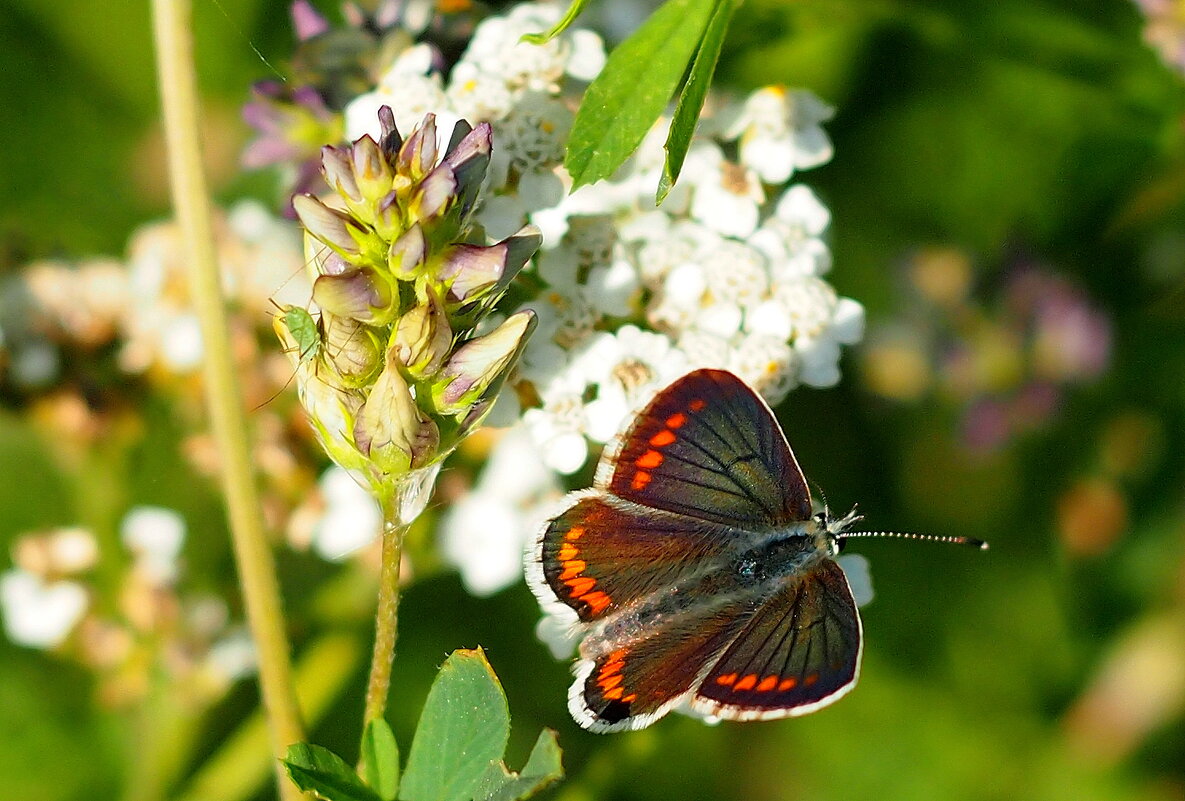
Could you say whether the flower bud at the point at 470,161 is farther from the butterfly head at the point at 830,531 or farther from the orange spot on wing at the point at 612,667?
the butterfly head at the point at 830,531

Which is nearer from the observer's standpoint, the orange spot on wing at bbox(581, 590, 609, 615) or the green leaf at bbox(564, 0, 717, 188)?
the green leaf at bbox(564, 0, 717, 188)

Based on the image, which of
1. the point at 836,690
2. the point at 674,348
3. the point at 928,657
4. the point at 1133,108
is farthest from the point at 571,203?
the point at 928,657

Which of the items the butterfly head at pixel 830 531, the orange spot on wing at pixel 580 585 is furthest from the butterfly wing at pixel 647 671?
the butterfly head at pixel 830 531

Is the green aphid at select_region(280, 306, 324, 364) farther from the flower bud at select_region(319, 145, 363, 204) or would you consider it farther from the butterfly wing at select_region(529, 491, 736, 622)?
the butterfly wing at select_region(529, 491, 736, 622)

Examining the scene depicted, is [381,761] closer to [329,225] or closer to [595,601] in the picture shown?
[595,601]

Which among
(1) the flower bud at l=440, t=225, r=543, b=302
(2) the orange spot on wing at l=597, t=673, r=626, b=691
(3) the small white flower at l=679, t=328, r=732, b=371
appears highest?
(1) the flower bud at l=440, t=225, r=543, b=302

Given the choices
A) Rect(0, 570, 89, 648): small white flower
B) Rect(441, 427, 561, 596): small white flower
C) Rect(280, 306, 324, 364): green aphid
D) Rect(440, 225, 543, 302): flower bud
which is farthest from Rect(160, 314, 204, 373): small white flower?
Rect(440, 225, 543, 302): flower bud

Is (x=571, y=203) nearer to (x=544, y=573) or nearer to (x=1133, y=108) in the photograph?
(x=544, y=573)
